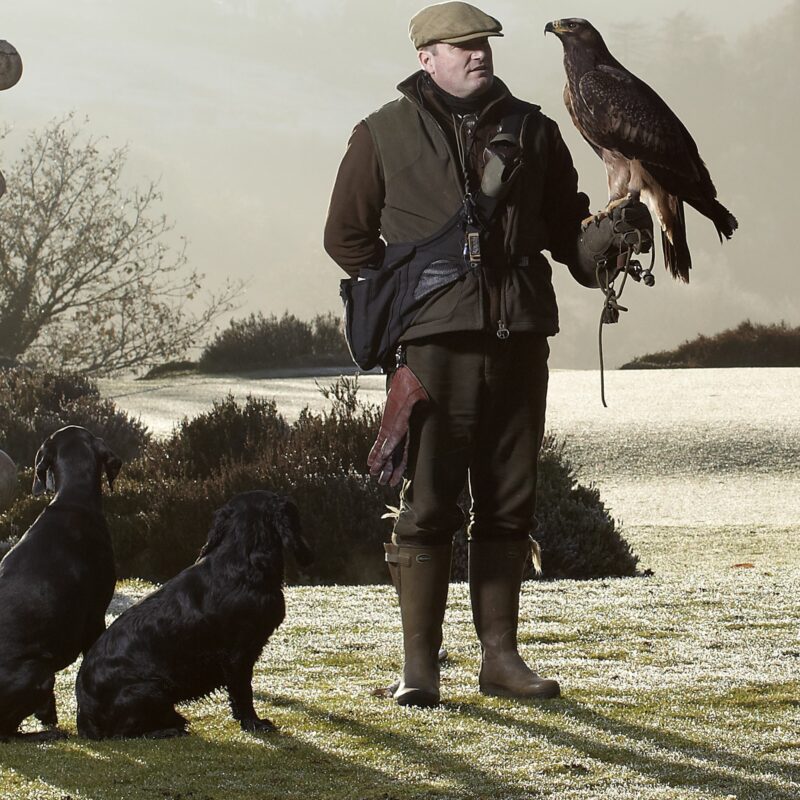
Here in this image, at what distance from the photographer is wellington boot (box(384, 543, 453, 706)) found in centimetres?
469

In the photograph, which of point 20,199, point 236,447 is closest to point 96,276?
point 20,199

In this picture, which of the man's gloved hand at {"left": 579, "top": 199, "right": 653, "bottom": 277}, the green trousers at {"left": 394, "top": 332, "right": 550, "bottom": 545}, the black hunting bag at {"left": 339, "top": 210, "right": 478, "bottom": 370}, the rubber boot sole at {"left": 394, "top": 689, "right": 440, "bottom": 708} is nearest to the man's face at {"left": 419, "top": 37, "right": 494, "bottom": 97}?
the black hunting bag at {"left": 339, "top": 210, "right": 478, "bottom": 370}

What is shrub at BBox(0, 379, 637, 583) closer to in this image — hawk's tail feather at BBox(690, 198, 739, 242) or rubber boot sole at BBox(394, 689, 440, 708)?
hawk's tail feather at BBox(690, 198, 739, 242)

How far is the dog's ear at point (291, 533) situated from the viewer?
4102 mm

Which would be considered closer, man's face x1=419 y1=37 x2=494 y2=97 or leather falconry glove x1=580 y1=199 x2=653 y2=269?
man's face x1=419 y1=37 x2=494 y2=97

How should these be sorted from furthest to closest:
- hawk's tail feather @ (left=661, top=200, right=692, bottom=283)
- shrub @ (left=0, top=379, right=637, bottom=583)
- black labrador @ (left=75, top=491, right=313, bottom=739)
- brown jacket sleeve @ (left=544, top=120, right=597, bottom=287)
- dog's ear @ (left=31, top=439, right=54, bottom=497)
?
shrub @ (left=0, top=379, right=637, bottom=583) → hawk's tail feather @ (left=661, top=200, right=692, bottom=283) → brown jacket sleeve @ (left=544, top=120, right=597, bottom=287) → dog's ear @ (left=31, top=439, right=54, bottom=497) → black labrador @ (left=75, top=491, right=313, bottom=739)

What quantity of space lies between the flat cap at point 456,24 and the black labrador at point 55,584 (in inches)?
71.0

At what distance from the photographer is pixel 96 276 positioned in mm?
22734

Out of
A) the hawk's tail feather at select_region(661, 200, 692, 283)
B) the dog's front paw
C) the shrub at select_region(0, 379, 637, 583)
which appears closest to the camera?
the dog's front paw

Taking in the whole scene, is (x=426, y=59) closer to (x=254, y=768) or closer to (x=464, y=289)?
(x=464, y=289)

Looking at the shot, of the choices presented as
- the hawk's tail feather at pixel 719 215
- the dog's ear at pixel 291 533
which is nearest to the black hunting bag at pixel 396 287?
the dog's ear at pixel 291 533

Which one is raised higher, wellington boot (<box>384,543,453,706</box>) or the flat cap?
the flat cap

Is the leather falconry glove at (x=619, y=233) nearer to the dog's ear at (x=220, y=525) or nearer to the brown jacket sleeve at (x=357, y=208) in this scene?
the brown jacket sleeve at (x=357, y=208)

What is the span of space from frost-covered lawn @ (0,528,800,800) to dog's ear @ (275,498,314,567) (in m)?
0.60
